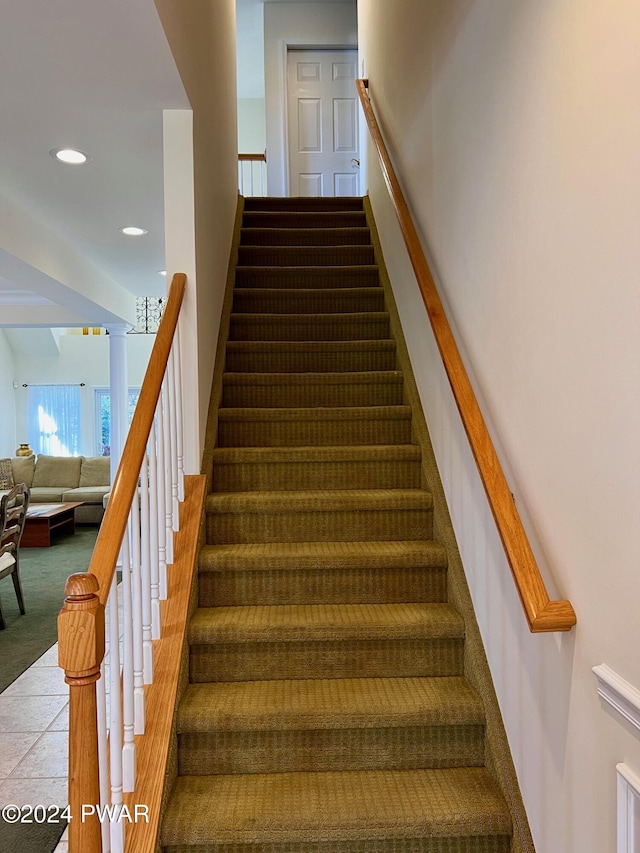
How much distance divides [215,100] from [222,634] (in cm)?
252

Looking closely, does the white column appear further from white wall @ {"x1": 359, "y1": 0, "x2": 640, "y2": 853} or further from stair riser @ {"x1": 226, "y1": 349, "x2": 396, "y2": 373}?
white wall @ {"x1": 359, "y1": 0, "x2": 640, "y2": 853}

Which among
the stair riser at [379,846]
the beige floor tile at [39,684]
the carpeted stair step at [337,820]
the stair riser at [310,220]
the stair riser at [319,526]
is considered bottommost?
the beige floor tile at [39,684]

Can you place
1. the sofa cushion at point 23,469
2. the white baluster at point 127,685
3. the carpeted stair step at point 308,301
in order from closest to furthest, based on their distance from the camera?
1. the white baluster at point 127,685
2. the carpeted stair step at point 308,301
3. the sofa cushion at point 23,469

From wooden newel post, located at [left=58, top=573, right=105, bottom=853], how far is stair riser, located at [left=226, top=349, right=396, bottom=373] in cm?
215

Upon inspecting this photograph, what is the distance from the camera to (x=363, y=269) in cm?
376

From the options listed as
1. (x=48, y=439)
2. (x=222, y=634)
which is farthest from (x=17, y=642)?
(x=48, y=439)

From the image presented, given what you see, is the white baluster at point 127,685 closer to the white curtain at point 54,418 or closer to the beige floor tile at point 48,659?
the beige floor tile at point 48,659

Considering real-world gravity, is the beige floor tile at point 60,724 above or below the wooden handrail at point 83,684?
below

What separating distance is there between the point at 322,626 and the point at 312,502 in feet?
1.79

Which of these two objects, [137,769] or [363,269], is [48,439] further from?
[137,769]

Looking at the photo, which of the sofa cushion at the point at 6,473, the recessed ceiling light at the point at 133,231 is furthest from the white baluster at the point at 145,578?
the sofa cushion at the point at 6,473

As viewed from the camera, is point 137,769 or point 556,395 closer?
point 556,395

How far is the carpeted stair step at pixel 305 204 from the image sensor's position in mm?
4609

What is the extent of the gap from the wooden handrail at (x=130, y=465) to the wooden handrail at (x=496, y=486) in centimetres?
89
